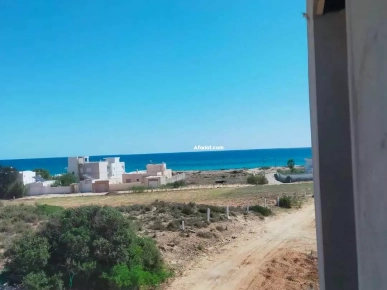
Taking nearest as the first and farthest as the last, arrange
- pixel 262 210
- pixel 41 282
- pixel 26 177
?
pixel 41 282
pixel 262 210
pixel 26 177

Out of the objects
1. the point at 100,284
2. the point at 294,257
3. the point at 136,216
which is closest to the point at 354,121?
the point at 100,284

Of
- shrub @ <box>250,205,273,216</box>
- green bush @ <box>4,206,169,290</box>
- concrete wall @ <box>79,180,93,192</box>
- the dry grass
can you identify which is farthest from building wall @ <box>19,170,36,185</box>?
green bush @ <box>4,206,169,290</box>

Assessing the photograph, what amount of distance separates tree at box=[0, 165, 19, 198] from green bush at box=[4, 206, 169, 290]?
142 feet

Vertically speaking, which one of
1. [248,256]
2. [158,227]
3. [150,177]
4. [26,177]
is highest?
[26,177]

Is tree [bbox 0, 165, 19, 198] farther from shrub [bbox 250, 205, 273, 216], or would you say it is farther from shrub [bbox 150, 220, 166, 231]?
shrub [bbox 150, 220, 166, 231]

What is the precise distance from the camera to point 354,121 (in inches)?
75.4

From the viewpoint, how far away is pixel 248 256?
39.1 ft

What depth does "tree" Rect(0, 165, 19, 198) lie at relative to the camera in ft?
156

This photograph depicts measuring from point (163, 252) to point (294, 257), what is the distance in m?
4.20

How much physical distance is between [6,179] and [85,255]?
45.5 m

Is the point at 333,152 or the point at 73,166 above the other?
the point at 333,152

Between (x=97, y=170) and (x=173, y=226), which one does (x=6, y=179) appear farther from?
(x=173, y=226)

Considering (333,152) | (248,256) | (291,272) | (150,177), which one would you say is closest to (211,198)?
(248,256)

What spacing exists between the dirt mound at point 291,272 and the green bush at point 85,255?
2.81m
